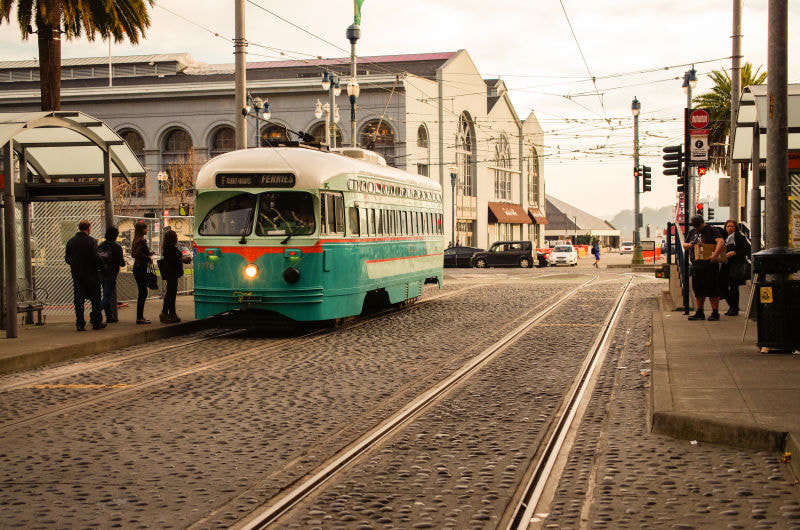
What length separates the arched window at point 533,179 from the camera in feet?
289

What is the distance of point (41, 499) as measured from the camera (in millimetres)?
5957

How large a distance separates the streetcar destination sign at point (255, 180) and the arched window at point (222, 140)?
45808 mm

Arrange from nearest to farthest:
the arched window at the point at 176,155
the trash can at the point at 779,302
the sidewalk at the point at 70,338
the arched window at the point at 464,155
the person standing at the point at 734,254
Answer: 1. the trash can at the point at 779,302
2. the sidewalk at the point at 70,338
3. the person standing at the point at 734,254
4. the arched window at the point at 176,155
5. the arched window at the point at 464,155

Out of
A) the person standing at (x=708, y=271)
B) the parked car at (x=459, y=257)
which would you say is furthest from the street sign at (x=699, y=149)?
the parked car at (x=459, y=257)

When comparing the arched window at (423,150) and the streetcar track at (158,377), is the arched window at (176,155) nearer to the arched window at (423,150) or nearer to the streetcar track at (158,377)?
the arched window at (423,150)

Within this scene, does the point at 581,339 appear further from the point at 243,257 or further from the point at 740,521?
the point at 740,521

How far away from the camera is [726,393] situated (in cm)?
867

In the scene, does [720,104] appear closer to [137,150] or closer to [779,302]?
[779,302]

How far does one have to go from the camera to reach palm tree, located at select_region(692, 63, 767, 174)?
38009mm

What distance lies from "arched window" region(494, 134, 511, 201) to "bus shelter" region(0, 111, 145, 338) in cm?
6030

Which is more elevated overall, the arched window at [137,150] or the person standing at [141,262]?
the arched window at [137,150]

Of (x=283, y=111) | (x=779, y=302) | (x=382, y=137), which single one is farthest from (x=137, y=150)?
(x=779, y=302)

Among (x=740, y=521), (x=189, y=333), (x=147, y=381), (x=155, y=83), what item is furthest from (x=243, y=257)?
(x=155, y=83)

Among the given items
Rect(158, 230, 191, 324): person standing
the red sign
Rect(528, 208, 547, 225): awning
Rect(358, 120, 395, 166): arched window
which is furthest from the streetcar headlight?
Rect(528, 208, 547, 225): awning
